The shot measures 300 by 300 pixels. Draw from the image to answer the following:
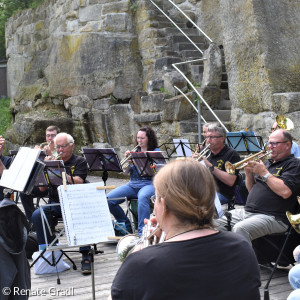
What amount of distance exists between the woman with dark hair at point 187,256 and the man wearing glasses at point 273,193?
236 cm

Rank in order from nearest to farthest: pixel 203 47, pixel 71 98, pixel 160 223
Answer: pixel 160 223, pixel 203 47, pixel 71 98

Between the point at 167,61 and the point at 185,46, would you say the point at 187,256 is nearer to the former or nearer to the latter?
the point at 167,61

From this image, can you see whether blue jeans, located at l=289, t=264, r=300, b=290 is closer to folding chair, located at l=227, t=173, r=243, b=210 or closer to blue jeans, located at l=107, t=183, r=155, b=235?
folding chair, located at l=227, t=173, r=243, b=210

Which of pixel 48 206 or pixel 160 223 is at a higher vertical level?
pixel 160 223

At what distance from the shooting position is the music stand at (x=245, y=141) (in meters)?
6.50

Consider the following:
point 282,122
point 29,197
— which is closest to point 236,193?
point 282,122

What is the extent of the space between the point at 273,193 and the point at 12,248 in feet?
7.55

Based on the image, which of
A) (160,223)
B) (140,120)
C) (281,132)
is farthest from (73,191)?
(140,120)

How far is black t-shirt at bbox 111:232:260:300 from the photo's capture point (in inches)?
69.2

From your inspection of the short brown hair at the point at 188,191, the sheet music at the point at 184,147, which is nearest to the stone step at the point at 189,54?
the sheet music at the point at 184,147

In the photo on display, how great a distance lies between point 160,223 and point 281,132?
9.41ft

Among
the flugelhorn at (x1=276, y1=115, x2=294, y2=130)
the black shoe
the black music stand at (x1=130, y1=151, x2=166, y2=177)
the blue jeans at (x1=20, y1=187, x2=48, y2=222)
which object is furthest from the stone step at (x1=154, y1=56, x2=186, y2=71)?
the black shoe

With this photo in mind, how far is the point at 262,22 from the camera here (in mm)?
7555

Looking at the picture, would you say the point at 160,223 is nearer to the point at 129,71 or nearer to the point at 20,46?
the point at 129,71
